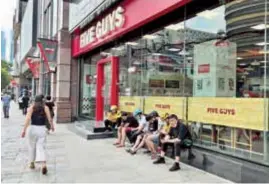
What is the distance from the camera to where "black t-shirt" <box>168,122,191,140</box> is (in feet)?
23.0

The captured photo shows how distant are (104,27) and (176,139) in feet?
23.2

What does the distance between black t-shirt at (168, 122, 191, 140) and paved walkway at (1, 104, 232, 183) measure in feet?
2.28

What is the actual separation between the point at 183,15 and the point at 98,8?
4.35 meters

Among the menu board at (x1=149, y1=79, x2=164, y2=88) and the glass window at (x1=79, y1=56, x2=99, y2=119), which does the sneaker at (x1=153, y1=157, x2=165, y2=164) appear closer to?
the menu board at (x1=149, y1=79, x2=164, y2=88)

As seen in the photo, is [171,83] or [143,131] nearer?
[143,131]

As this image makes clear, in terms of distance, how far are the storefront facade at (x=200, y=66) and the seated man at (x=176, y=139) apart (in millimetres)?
650

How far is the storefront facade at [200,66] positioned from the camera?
20.9 feet

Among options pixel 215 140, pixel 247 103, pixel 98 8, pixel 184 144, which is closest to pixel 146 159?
pixel 184 144

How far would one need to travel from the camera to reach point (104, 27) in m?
12.7

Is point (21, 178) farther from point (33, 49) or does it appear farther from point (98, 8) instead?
point (33, 49)

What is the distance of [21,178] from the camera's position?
606cm

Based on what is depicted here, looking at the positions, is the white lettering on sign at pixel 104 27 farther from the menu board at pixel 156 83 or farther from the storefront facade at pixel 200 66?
the menu board at pixel 156 83

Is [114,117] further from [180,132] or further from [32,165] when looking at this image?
[32,165]

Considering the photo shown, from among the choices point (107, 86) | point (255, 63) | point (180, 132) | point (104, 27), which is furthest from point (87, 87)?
point (255, 63)
